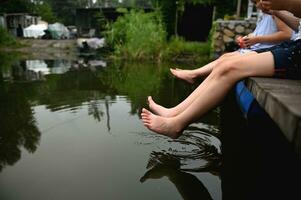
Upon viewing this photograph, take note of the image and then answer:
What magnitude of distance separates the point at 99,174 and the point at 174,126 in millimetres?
505

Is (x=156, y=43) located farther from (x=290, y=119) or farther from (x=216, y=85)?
(x=290, y=119)

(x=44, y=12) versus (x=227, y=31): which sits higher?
(x=44, y=12)

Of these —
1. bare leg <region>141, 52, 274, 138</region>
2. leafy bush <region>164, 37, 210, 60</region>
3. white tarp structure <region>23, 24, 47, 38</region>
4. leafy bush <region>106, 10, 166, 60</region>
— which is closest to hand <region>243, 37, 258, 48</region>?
bare leg <region>141, 52, 274, 138</region>

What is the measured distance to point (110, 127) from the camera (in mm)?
2607

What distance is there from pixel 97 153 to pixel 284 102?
1.44 metres

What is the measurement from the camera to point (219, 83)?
56.7 inches

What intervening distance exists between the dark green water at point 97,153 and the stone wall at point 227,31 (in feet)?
20.6

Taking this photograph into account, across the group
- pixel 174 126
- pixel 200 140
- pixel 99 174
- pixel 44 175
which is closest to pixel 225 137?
pixel 200 140

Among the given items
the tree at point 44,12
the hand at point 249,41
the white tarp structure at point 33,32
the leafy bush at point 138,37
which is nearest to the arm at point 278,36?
the hand at point 249,41

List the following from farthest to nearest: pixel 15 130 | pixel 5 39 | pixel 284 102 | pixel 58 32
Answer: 1. pixel 58 32
2. pixel 5 39
3. pixel 15 130
4. pixel 284 102

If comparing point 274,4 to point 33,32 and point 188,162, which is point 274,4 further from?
point 33,32

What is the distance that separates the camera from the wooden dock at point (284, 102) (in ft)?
2.33

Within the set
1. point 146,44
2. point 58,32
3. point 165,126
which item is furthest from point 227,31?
point 58,32

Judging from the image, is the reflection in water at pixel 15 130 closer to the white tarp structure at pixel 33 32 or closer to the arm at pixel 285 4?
the arm at pixel 285 4
